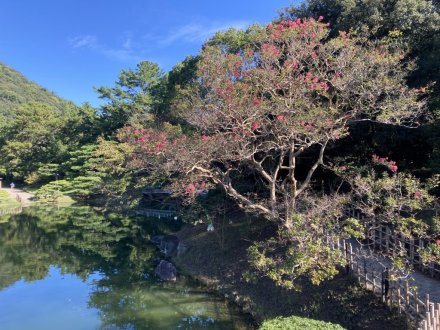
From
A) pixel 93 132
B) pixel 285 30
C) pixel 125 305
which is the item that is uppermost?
pixel 93 132

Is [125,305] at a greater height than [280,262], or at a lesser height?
lesser

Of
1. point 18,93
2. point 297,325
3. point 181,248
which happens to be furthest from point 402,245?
point 18,93

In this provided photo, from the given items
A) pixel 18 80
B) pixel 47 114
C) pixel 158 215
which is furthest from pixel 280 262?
pixel 18 80

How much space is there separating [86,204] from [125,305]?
2527cm

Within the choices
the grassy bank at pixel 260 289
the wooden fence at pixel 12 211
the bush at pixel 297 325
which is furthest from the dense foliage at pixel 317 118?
the wooden fence at pixel 12 211

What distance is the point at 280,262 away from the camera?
26.6ft

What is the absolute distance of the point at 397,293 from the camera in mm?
6977

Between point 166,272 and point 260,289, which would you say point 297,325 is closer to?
point 260,289

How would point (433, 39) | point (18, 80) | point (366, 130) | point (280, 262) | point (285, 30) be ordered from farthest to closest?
point (18, 80), point (366, 130), point (433, 39), point (285, 30), point (280, 262)

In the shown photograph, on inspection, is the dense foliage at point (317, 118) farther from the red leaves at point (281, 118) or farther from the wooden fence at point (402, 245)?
the wooden fence at point (402, 245)

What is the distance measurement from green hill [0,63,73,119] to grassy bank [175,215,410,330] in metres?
64.6

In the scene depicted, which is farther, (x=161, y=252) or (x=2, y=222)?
(x=2, y=222)

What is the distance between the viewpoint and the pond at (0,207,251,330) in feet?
32.6

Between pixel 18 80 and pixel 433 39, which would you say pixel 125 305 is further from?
pixel 18 80
